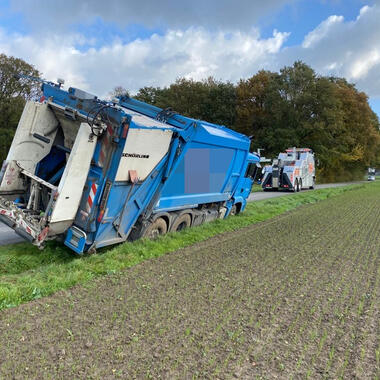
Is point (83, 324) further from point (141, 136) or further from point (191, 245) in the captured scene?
point (191, 245)

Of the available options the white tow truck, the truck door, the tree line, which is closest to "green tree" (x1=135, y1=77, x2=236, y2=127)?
the tree line

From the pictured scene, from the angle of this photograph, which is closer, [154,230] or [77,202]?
[77,202]

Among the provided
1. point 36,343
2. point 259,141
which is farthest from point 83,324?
point 259,141

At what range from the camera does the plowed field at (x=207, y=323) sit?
2.88 meters

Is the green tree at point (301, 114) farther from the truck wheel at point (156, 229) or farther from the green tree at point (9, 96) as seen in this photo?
the truck wheel at point (156, 229)

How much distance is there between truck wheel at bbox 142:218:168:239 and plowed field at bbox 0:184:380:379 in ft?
2.65

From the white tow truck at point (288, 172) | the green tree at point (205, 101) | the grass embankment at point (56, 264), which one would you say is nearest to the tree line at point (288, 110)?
the green tree at point (205, 101)

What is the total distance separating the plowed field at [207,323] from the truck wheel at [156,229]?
0.81 m

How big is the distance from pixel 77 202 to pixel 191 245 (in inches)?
110

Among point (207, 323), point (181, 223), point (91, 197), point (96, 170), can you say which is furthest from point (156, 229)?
point (207, 323)

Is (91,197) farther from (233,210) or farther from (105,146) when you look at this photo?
(233,210)

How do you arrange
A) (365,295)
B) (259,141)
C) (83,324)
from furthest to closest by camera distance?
(259,141), (365,295), (83,324)

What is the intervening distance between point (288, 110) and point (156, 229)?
32912 mm

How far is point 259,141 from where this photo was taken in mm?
37188
